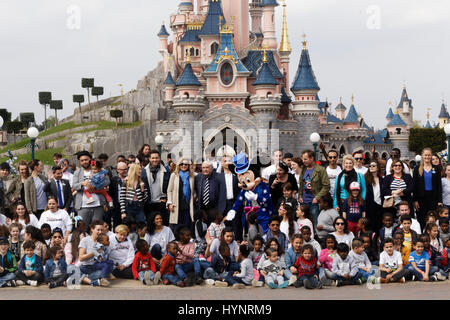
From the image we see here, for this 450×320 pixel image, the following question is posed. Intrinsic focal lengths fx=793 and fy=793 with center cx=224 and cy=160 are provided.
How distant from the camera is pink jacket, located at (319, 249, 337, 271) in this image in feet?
34.5

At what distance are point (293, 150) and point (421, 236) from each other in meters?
38.5

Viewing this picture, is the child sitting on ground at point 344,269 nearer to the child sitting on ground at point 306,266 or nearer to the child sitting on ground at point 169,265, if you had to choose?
the child sitting on ground at point 306,266

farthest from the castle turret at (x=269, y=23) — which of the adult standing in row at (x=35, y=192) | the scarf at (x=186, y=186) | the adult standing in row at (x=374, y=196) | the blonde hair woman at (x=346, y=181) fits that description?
the blonde hair woman at (x=346, y=181)

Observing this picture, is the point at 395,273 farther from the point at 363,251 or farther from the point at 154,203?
the point at 154,203

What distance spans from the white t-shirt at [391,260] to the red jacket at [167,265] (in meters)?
2.82

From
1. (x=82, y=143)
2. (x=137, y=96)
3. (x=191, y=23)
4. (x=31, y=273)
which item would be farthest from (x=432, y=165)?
(x=137, y=96)

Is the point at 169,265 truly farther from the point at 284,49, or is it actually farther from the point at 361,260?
the point at 284,49

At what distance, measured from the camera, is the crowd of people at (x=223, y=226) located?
10.5 metres

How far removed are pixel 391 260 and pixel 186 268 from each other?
Answer: 2.77 metres

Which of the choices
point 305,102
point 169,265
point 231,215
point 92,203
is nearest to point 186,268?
point 169,265

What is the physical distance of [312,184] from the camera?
11.9 meters

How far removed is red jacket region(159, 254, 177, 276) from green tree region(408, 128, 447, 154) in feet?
193

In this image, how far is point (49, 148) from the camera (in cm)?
5300

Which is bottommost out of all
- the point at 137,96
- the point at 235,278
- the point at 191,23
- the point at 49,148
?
the point at 235,278
